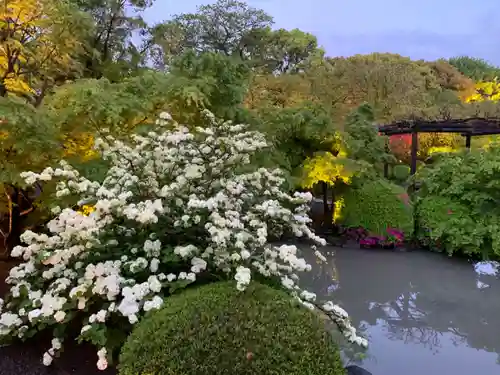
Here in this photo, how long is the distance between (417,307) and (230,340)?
319 centimetres

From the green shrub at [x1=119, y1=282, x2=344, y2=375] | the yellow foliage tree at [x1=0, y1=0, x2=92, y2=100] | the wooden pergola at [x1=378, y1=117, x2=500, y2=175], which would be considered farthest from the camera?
the wooden pergola at [x1=378, y1=117, x2=500, y2=175]

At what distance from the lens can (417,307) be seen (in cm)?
447

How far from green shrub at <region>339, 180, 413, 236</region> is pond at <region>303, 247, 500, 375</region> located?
405 millimetres

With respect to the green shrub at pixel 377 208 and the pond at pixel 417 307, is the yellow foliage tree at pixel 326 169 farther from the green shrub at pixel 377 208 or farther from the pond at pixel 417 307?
the pond at pixel 417 307

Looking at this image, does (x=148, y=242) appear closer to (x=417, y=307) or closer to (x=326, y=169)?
(x=417, y=307)

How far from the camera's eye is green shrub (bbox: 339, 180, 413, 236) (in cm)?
664

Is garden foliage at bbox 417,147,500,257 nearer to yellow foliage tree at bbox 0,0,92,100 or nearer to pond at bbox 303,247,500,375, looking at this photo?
pond at bbox 303,247,500,375

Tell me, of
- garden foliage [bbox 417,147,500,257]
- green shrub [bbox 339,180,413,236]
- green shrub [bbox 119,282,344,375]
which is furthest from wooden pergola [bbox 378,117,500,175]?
green shrub [bbox 119,282,344,375]

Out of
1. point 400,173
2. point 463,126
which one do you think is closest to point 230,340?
point 463,126

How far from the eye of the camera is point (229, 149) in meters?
2.88

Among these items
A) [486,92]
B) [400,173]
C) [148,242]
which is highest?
[486,92]

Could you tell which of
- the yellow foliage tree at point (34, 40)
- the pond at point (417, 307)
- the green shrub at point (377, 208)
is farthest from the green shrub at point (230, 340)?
the green shrub at point (377, 208)

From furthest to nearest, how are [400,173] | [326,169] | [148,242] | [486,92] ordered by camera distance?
[486,92] < [400,173] < [326,169] < [148,242]

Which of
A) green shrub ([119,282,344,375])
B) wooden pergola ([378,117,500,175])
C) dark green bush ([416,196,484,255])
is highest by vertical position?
wooden pergola ([378,117,500,175])
